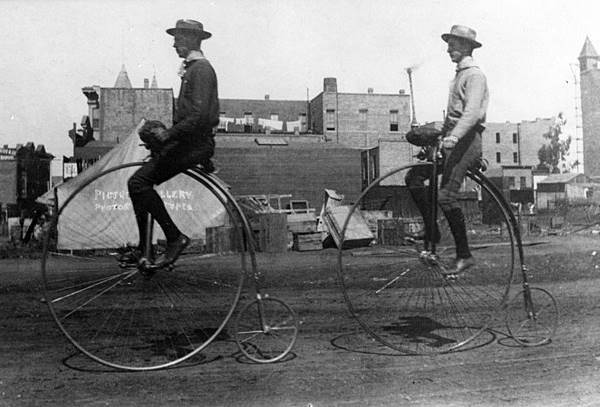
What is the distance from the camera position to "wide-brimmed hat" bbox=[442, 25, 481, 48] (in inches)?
178

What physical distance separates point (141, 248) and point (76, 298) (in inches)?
134

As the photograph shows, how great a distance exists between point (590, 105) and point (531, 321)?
9.38 feet

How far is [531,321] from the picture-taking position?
16.9 feet

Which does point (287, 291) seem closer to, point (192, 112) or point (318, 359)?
point (318, 359)

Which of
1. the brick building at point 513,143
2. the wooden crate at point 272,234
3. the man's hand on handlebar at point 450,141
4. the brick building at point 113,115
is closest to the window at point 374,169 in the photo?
the brick building at point 113,115

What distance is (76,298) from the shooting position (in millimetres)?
7137

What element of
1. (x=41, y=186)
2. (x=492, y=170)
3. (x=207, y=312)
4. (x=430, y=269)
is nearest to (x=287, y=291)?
(x=207, y=312)

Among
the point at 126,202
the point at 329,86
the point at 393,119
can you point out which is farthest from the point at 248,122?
the point at 126,202

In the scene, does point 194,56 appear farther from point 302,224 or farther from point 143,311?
point 302,224

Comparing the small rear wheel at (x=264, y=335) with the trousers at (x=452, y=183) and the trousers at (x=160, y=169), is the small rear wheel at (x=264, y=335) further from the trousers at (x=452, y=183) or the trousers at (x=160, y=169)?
the trousers at (x=452, y=183)

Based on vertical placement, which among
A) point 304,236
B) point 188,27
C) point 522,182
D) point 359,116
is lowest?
point 304,236

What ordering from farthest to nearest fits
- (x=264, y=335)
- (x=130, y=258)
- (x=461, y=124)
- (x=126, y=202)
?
(x=126, y=202), (x=264, y=335), (x=461, y=124), (x=130, y=258)

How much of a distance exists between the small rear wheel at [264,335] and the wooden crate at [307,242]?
39.3 feet

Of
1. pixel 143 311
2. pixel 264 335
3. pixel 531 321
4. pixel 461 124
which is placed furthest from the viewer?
pixel 143 311
